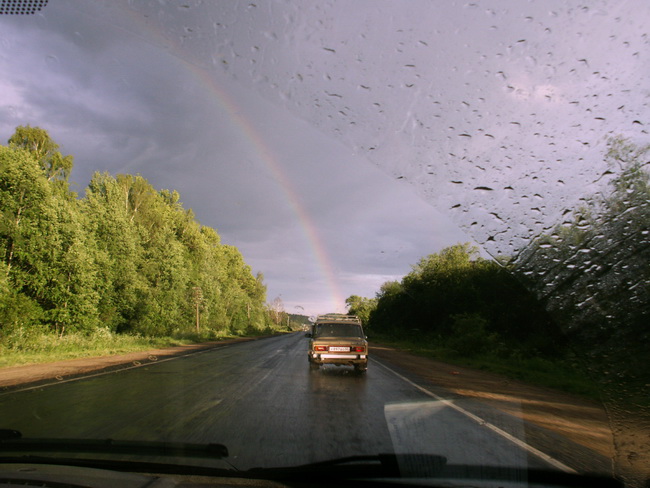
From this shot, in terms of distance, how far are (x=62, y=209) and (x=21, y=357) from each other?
12.0 m

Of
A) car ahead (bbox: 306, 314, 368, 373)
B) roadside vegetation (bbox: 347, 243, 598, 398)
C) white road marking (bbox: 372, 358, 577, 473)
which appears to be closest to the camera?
white road marking (bbox: 372, 358, 577, 473)

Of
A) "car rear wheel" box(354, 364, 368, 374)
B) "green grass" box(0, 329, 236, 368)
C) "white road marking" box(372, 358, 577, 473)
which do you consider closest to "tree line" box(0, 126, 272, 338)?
"green grass" box(0, 329, 236, 368)

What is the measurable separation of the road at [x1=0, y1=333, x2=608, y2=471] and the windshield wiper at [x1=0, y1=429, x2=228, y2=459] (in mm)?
295

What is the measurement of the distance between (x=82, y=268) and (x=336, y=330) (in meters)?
19.8

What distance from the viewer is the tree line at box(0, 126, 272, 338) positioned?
25.0 m

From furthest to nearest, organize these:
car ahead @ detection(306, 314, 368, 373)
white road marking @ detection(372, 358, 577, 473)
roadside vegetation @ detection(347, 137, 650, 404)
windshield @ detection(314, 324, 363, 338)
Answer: windshield @ detection(314, 324, 363, 338) < car ahead @ detection(306, 314, 368, 373) < roadside vegetation @ detection(347, 137, 650, 404) < white road marking @ detection(372, 358, 577, 473)

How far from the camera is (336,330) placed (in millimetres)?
14727

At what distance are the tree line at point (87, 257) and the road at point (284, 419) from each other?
16809mm

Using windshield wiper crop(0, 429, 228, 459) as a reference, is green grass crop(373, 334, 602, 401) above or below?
above

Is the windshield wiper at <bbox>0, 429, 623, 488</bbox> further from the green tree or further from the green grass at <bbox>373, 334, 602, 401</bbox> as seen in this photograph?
the green tree

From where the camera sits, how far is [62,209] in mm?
26562

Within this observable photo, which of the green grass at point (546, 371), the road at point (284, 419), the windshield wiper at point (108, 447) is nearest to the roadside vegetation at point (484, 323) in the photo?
the green grass at point (546, 371)

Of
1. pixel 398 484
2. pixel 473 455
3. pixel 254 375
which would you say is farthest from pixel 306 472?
pixel 254 375

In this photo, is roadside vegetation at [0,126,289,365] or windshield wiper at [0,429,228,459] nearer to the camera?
windshield wiper at [0,429,228,459]
